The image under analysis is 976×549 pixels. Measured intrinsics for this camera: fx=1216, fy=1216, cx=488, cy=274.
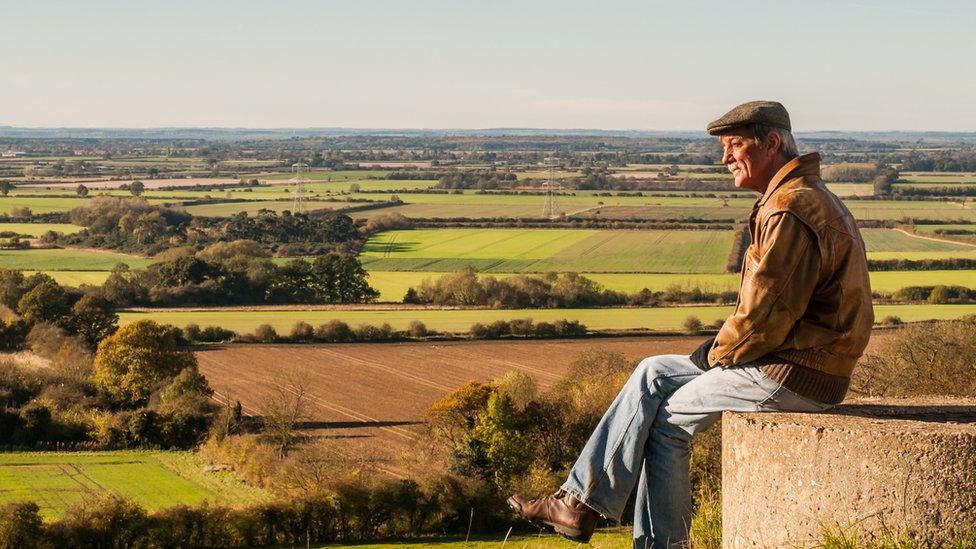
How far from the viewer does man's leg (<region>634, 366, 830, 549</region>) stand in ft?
21.0

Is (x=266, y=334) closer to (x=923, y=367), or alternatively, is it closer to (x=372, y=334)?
(x=372, y=334)

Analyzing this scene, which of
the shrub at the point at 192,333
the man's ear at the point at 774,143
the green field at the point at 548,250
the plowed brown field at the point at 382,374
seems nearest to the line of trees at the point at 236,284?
the green field at the point at 548,250

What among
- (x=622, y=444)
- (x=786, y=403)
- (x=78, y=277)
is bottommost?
(x=78, y=277)

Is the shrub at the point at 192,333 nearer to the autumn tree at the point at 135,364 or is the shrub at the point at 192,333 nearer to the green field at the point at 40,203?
the autumn tree at the point at 135,364

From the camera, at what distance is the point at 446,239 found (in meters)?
91.3

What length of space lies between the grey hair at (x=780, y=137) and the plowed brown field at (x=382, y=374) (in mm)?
29721

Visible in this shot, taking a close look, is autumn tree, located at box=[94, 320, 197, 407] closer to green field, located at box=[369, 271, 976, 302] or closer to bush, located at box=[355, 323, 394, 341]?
bush, located at box=[355, 323, 394, 341]

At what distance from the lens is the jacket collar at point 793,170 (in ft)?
20.8

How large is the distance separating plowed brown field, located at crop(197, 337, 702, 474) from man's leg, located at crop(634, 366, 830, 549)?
95.1ft

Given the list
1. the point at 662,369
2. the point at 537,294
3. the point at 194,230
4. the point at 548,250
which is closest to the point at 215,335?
the point at 537,294

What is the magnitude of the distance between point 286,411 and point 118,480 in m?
6.10

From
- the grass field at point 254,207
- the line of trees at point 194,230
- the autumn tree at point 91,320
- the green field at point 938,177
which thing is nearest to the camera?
the autumn tree at point 91,320

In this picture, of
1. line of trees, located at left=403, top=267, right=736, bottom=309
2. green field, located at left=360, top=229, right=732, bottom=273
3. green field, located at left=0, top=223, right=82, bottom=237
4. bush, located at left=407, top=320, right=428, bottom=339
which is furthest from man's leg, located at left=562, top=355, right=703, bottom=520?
green field, located at left=0, top=223, right=82, bottom=237

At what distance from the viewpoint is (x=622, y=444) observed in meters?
6.62
